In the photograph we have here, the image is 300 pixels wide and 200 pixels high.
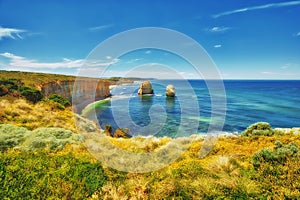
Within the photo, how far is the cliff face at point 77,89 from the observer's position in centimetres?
5003

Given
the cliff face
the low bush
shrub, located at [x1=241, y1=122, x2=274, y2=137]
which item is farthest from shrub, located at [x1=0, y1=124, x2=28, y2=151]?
the cliff face

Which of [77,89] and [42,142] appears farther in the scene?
[77,89]

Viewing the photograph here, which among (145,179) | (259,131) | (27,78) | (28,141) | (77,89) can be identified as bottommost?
(259,131)

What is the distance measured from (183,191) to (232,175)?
4.94 ft

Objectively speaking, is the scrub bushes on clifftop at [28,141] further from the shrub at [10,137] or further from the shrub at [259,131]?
the shrub at [259,131]

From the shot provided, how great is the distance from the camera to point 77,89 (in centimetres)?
6084

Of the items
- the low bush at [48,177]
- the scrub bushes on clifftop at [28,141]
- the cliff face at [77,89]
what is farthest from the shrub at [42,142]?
the cliff face at [77,89]

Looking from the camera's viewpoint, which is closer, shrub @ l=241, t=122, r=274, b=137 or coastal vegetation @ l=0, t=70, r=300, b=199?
coastal vegetation @ l=0, t=70, r=300, b=199

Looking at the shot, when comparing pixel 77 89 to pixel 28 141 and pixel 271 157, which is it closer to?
pixel 28 141

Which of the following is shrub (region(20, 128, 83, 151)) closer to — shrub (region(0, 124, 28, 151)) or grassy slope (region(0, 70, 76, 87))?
shrub (region(0, 124, 28, 151))

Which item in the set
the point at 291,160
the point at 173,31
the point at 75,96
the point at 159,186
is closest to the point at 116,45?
the point at 173,31

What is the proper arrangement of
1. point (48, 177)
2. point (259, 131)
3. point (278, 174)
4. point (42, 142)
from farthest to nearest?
point (259, 131)
point (42, 142)
point (278, 174)
point (48, 177)

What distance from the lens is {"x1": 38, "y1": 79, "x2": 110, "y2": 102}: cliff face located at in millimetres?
50025

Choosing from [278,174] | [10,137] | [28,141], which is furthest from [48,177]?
[278,174]
